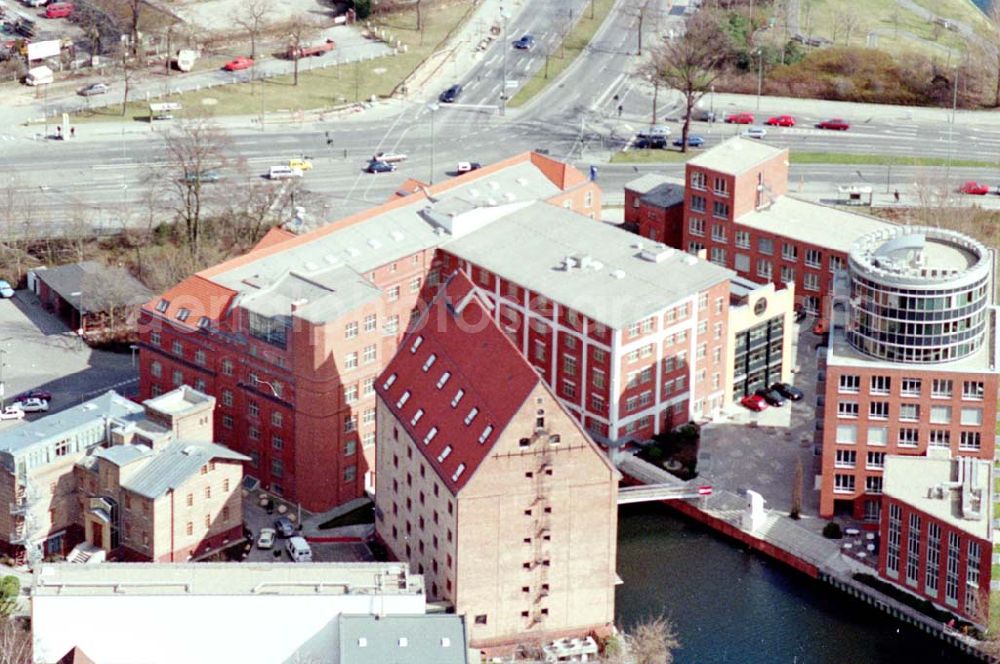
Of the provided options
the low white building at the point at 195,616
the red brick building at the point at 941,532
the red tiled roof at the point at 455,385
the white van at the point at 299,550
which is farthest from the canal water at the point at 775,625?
the low white building at the point at 195,616

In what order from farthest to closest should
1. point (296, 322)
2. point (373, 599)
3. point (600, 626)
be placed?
point (296, 322) → point (600, 626) → point (373, 599)

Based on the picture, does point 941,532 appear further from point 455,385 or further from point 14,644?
point 14,644

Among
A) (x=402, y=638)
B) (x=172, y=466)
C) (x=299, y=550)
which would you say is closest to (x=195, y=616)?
(x=402, y=638)

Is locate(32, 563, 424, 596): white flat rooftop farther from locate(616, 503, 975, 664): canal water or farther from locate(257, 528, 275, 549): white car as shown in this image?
locate(616, 503, 975, 664): canal water

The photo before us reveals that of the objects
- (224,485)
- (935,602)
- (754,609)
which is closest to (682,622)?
(754,609)

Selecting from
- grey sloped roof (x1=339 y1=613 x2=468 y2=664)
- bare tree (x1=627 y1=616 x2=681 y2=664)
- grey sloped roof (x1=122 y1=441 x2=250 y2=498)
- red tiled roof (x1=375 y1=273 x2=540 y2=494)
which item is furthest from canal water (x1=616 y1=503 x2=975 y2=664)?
grey sloped roof (x1=122 y1=441 x2=250 y2=498)

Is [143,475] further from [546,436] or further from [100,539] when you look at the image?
[546,436]
